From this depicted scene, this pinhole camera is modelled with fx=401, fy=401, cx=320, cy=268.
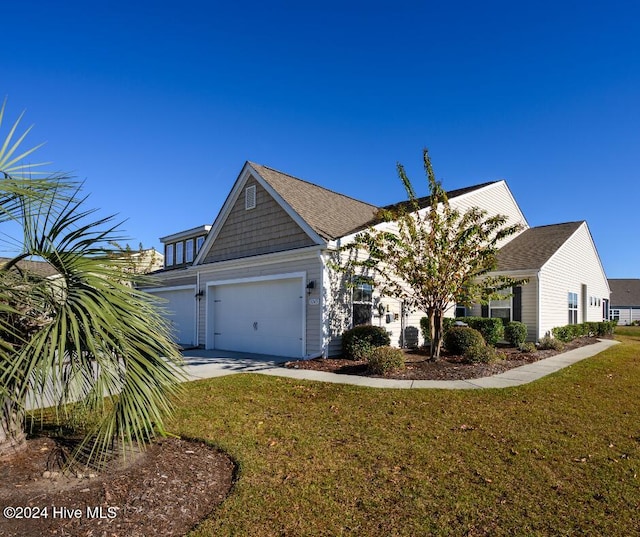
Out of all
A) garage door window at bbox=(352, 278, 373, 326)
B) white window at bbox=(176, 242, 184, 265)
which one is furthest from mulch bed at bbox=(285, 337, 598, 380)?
white window at bbox=(176, 242, 184, 265)

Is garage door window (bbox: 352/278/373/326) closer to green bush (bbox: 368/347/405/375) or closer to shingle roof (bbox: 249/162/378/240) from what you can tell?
shingle roof (bbox: 249/162/378/240)

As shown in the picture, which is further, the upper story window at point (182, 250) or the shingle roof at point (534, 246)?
the upper story window at point (182, 250)

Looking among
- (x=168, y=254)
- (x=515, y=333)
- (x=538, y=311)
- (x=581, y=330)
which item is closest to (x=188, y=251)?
(x=168, y=254)

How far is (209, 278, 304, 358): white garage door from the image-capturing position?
12.9 meters

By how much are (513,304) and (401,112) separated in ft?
29.7

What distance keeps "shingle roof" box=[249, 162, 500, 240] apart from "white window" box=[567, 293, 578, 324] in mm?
7322

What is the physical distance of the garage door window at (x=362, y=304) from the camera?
12.9m

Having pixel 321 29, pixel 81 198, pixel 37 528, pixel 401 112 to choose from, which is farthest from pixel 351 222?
pixel 37 528

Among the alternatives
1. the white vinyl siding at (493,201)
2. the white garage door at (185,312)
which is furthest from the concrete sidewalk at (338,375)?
the white vinyl siding at (493,201)

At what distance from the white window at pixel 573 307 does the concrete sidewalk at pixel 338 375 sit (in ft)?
16.4

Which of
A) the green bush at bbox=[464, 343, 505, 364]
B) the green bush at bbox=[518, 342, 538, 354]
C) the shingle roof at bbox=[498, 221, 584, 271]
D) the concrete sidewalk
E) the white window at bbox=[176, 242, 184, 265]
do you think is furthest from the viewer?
the white window at bbox=[176, 242, 184, 265]

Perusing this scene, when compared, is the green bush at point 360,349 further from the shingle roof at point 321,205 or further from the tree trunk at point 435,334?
the shingle roof at point 321,205

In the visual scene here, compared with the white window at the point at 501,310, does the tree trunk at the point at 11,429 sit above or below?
below

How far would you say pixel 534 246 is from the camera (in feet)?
59.5
